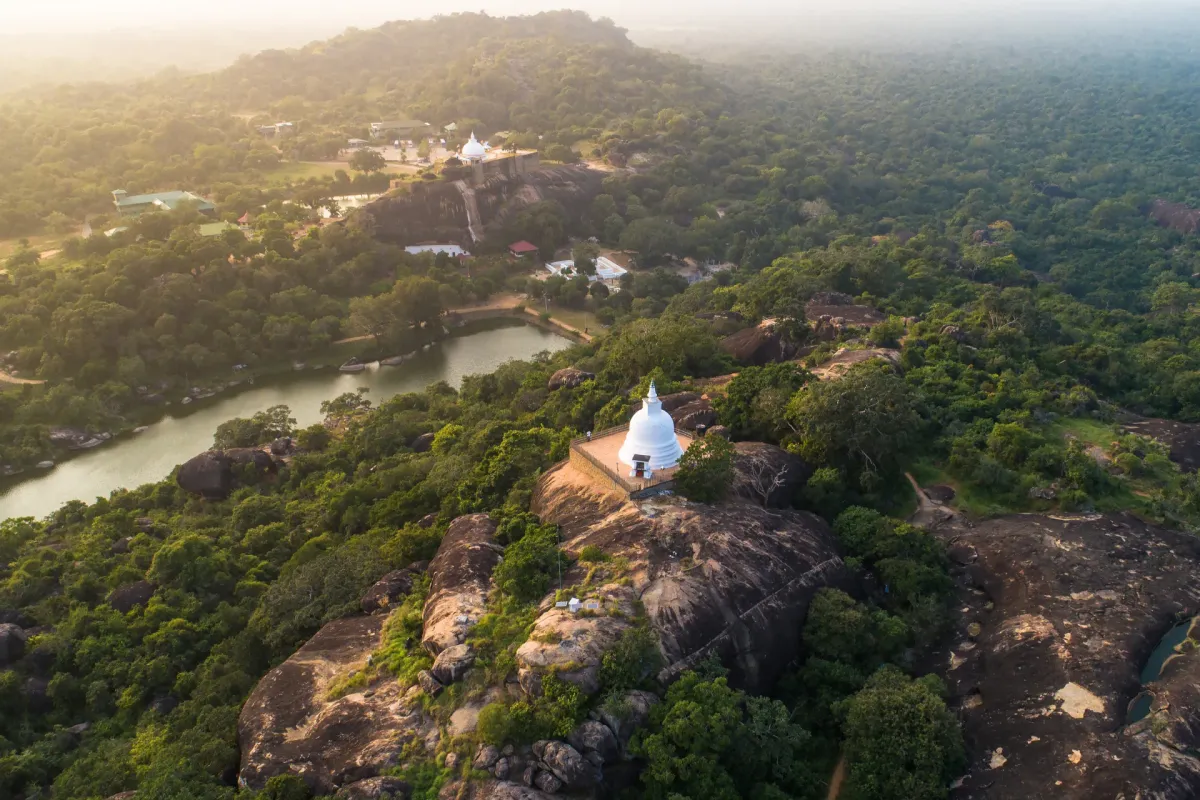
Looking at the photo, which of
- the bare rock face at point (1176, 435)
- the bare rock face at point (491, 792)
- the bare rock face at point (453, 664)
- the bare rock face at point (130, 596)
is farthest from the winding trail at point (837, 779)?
the bare rock face at point (130, 596)

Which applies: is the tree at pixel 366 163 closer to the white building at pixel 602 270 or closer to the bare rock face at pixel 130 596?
the white building at pixel 602 270

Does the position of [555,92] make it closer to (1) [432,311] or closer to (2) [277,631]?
(1) [432,311]

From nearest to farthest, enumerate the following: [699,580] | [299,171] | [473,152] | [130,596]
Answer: [699,580] < [130,596] < [473,152] < [299,171]

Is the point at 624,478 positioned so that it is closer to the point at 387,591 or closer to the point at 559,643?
the point at 559,643

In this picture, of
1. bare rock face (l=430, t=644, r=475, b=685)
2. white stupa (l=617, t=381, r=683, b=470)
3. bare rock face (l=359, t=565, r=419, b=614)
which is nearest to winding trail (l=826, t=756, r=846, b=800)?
bare rock face (l=430, t=644, r=475, b=685)

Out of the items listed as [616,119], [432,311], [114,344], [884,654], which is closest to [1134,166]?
[616,119]

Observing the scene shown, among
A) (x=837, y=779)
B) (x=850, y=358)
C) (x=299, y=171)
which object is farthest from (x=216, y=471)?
(x=299, y=171)
